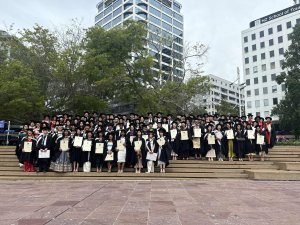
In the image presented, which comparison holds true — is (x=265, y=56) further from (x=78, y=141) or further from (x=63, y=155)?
(x=63, y=155)

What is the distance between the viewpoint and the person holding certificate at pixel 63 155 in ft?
41.4

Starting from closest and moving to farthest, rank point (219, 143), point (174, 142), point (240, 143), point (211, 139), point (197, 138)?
point (211, 139), point (197, 138), point (174, 142), point (219, 143), point (240, 143)

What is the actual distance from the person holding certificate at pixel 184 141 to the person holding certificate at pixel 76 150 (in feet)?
13.4

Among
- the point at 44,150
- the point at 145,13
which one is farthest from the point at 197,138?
the point at 145,13

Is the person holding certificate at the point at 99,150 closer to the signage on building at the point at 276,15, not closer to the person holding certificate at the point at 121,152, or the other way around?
the person holding certificate at the point at 121,152

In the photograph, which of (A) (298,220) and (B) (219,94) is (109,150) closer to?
(A) (298,220)

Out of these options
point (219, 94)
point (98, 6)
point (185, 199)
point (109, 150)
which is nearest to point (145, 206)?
point (185, 199)

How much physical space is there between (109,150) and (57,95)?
34.5ft

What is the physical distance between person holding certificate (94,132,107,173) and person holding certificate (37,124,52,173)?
1802 millimetres

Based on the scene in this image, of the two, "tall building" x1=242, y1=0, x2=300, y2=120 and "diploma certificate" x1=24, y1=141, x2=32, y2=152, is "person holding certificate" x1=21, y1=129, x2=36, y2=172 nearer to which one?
"diploma certificate" x1=24, y1=141, x2=32, y2=152

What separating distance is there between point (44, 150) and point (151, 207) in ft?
25.0

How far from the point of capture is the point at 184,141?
549 inches

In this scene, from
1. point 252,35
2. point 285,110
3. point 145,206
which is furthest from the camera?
point 252,35

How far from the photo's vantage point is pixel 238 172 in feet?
41.8
